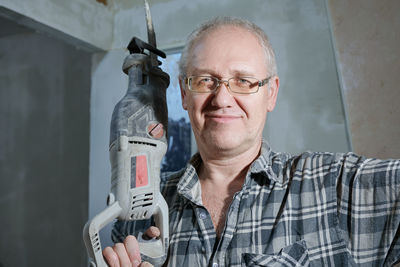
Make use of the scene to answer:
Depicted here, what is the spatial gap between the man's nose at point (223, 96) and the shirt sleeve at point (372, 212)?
0.41 meters

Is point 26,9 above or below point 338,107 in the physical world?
above

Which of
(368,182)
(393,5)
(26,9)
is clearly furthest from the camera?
(26,9)

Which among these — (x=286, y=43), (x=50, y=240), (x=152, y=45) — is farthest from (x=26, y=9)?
(x=50, y=240)

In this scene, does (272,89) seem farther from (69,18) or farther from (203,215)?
(69,18)

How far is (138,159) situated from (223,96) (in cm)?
33

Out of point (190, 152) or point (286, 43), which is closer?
point (286, 43)

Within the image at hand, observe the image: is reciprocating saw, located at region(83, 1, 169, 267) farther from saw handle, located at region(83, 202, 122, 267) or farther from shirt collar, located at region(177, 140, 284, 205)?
shirt collar, located at region(177, 140, 284, 205)

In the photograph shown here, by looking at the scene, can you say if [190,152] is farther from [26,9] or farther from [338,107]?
[26,9]

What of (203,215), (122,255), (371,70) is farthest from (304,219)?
(371,70)

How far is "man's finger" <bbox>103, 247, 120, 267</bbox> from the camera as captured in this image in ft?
2.64

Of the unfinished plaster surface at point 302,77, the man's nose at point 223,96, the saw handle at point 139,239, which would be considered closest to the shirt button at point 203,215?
the saw handle at point 139,239

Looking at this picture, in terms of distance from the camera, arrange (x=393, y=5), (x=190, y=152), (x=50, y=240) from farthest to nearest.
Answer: (x=50, y=240) < (x=190, y=152) < (x=393, y=5)

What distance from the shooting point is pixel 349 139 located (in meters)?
1.61

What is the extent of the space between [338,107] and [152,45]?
43.9 inches
